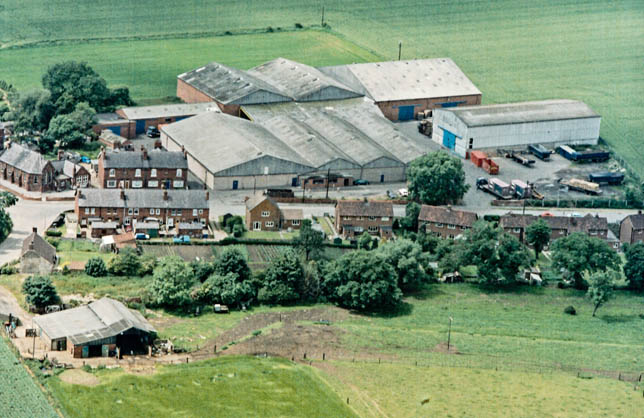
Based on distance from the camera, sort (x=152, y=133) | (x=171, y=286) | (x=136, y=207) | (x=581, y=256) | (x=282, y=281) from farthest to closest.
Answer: (x=152, y=133) → (x=136, y=207) → (x=581, y=256) → (x=282, y=281) → (x=171, y=286)

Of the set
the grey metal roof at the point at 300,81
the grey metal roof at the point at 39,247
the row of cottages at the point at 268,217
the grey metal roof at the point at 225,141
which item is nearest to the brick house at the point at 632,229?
the row of cottages at the point at 268,217

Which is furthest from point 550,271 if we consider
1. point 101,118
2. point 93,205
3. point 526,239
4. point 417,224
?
point 101,118

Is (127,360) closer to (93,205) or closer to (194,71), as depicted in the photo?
(93,205)

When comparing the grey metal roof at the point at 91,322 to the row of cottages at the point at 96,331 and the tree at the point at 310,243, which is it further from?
the tree at the point at 310,243

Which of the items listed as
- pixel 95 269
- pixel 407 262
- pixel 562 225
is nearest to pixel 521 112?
pixel 562 225

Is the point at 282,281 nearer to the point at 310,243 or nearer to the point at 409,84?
the point at 310,243


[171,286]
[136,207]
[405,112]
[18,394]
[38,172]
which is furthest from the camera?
[405,112]
